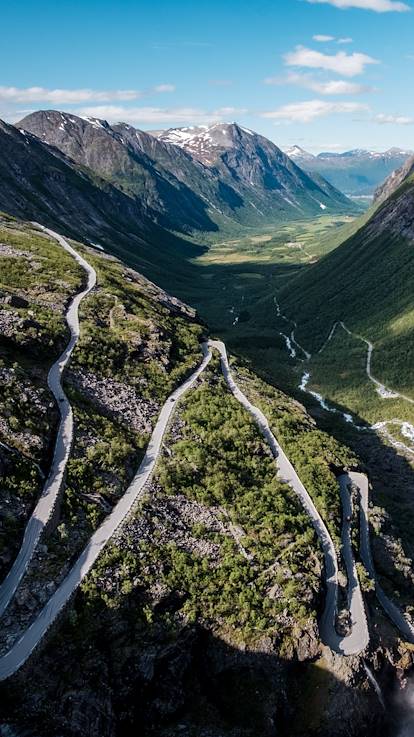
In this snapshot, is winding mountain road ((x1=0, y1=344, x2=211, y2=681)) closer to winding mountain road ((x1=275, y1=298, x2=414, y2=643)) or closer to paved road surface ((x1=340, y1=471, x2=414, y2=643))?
winding mountain road ((x1=275, y1=298, x2=414, y2=643))

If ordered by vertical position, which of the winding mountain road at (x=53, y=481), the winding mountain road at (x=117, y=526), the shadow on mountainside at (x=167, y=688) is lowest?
the shadow on mountainside at (x=167, y=688)

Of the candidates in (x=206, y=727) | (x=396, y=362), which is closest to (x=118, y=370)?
(x=206, y=727)

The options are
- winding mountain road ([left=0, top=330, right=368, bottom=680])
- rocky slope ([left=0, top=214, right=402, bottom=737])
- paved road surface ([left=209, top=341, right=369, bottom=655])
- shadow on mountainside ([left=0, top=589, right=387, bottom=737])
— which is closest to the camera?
shadow on mountainside ([left=0, top=589, right=387, bottom=737])

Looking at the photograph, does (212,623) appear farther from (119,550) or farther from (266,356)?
(266,356)

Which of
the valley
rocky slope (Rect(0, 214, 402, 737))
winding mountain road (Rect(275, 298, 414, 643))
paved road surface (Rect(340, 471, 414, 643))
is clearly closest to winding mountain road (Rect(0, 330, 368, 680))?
the valley

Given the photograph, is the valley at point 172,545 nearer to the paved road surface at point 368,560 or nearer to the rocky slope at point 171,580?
the rocky slope at point 171,580

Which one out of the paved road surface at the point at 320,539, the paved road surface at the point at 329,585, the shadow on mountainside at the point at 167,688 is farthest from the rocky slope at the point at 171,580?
the paved road surface at the point at 329,585

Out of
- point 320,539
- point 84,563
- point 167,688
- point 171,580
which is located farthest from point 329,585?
point 84,563

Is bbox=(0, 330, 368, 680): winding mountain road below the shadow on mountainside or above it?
above
